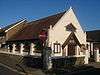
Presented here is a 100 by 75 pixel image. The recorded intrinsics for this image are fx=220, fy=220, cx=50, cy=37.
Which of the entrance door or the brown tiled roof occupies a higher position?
the brown tiled roof

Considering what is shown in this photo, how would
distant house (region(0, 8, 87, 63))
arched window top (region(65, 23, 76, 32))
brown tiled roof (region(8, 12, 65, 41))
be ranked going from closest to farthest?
distant house (region(0, 8, 87, 63)) → arched window top (region(65, 23, 76, 32)) → brown tiled roof (region(8, 12, 65, 41))

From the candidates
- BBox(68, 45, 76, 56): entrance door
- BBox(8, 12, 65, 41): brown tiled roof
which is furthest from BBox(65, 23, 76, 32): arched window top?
BBox(68, 45, 76, 56): entrance door

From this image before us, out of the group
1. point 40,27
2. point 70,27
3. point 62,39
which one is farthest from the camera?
point 40,27

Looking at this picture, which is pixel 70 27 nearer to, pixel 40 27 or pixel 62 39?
pixel 62 39

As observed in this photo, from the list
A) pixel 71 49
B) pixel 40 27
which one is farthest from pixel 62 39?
pixel 40 27

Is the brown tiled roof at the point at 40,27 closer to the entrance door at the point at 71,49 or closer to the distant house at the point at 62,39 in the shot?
the distant house at the point at 62,39

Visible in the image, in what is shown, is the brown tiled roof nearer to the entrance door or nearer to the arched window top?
the arched window top

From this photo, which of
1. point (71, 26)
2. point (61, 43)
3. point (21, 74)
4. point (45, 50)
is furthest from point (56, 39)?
point (21, 74)

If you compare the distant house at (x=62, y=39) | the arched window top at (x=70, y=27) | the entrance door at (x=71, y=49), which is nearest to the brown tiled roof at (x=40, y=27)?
the distant house at (x=62, y=39)

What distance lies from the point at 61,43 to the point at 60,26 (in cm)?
246

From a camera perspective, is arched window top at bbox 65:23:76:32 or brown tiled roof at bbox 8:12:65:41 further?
brown tiled roof at bbox 8:12:65:41

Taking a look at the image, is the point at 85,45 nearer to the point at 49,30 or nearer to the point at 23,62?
the point at 49,30

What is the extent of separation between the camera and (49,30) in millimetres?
30375

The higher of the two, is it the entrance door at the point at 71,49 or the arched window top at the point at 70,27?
the arched window top at the point at 70,27
